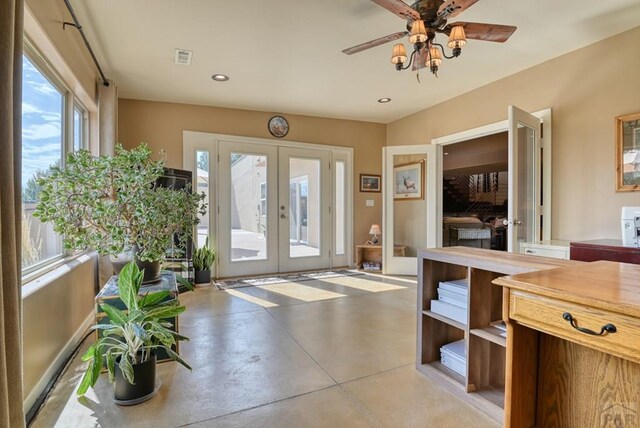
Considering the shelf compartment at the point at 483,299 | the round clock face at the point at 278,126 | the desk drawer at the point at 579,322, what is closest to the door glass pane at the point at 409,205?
the round clock face at the point at 278,126

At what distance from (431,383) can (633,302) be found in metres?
1.33

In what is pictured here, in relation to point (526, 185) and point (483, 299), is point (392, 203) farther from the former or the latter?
point (483, 299)

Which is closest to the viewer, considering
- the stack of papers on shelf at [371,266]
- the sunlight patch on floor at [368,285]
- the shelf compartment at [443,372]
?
the shelf compartment at [443,372]

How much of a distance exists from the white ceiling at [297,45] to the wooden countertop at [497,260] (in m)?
1.87

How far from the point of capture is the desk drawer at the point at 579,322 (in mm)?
886

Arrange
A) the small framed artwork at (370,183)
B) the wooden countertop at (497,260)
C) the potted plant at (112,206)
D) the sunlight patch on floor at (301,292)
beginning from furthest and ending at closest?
the small framed artwork at (370,183), the sunlight patch on floor at (301,292), the potted plant at (112,206), the wooden countertop at (497,260)

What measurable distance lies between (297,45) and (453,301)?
8.32 feet

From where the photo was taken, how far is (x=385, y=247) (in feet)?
16.6

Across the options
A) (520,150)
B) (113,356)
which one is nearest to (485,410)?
(113,356)

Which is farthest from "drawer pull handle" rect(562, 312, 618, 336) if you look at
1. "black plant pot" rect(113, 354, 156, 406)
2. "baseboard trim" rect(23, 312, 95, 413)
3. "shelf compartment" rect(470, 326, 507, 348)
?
"baseboard trim" rect(23, 312, 95, 413)

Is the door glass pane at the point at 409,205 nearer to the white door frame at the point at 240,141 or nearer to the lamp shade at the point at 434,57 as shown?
the white door frame at the point at 240,141

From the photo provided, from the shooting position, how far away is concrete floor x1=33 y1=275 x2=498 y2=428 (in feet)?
5.38

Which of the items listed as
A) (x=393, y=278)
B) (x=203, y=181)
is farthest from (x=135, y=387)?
(x=393, y=278)

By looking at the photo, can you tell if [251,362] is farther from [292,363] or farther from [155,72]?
[155,72]
